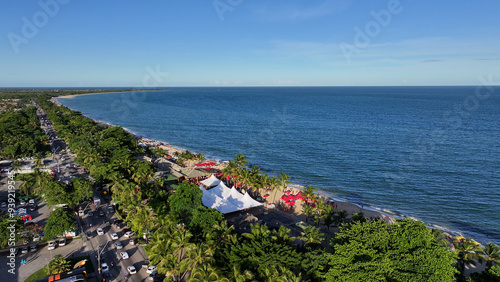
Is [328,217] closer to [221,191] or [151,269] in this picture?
[221,191]

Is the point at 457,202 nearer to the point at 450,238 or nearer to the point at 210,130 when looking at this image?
the point at 450,238

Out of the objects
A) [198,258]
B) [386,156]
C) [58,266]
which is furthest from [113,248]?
[386,156]

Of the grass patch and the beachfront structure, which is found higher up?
the beachfront structure

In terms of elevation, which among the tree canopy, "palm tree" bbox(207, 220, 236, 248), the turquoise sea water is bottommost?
the turquoise sea water

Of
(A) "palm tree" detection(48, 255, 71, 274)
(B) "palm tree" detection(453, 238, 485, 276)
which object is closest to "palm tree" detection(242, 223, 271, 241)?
(A) "palm tree" detection(48, 255, 71, 274)

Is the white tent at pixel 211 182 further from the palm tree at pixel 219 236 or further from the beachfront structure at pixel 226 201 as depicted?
the palm tree at pixel 219 236

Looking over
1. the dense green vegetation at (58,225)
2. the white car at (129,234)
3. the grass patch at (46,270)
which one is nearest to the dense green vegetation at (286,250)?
the white car at (129,234)

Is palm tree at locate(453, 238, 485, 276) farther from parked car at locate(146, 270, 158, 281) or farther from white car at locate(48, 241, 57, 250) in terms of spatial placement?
white car at locate(48, 241, 57, 250)

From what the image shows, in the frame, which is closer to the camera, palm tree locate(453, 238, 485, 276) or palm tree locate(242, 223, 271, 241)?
palm tree locate(242, 223, 271, 241)

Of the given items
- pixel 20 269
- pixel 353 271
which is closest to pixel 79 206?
pixel 20 269
